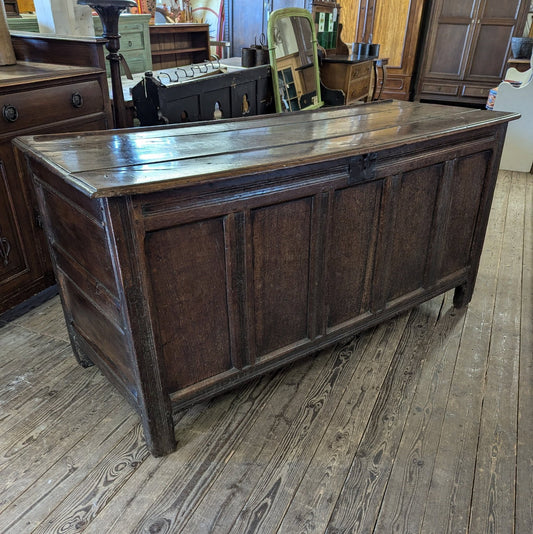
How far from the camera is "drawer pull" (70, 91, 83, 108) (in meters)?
1.85

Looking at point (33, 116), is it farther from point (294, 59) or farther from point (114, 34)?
point (294, 59)

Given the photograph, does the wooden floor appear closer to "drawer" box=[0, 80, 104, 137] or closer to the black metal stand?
"drawer" box=[0, 80, 104, 137]

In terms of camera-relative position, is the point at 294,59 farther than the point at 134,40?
No

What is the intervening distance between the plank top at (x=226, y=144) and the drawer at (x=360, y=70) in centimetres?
141

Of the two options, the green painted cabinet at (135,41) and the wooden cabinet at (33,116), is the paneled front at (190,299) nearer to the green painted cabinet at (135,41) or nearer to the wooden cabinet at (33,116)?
the wooden cabinet at (33,116)

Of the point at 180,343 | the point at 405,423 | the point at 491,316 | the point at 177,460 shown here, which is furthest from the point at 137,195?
the point at 491,316

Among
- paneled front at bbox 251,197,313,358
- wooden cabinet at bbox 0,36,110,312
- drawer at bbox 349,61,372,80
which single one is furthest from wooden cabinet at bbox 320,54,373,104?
paneled front at bbox 251,197,313,358

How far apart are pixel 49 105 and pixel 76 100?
0.42 ft

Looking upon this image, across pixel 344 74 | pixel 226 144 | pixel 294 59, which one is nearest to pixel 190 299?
pixel 226 144

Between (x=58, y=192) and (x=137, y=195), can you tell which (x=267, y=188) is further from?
(x=58, y=192)

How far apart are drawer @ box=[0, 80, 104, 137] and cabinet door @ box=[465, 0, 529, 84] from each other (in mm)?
5227

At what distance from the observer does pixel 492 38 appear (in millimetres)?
5449

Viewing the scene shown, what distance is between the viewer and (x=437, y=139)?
1528 millimetres

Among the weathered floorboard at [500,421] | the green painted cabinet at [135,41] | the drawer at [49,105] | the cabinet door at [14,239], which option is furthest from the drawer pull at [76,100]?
the weathered floorboard at [500,421]
